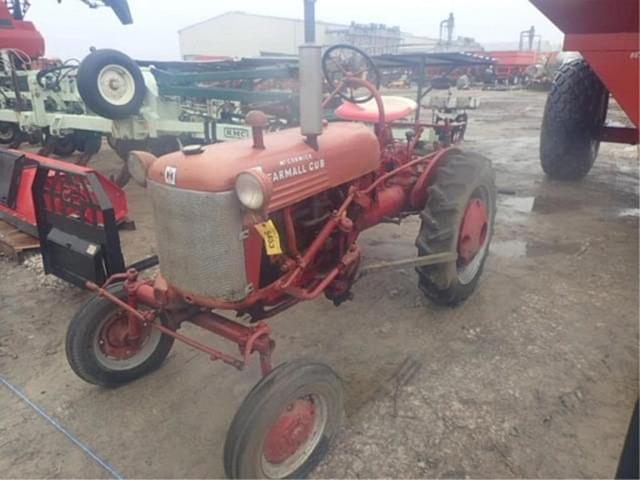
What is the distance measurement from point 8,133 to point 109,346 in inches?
258

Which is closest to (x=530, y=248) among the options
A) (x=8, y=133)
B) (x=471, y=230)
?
(x=471, y=230)

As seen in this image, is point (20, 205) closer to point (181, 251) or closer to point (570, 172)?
point (181, 251)

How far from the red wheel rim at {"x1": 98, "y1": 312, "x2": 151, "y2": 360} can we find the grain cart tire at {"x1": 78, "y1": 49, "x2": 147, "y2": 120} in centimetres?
306

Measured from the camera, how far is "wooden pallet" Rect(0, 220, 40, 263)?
364 centimetres

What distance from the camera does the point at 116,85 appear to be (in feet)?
15.6

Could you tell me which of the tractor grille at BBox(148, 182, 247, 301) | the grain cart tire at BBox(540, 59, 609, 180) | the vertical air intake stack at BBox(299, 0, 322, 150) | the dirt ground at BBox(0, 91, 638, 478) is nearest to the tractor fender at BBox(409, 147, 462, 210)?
the dirt ground at BBox(0, 91, 638, 478)

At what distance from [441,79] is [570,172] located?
1.82 m

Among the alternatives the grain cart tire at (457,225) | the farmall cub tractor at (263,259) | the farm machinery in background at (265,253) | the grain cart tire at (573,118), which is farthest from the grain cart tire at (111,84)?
the grain cart tire at (573,118)

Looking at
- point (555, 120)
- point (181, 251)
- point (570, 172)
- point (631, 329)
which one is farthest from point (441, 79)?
point (181, 251)

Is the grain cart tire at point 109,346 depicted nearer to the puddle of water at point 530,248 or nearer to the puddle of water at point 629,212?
the puddle of water at point 530,248

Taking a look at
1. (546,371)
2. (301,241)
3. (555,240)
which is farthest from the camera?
(555,240)

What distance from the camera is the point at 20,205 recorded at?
3814mm

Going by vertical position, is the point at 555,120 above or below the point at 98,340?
above

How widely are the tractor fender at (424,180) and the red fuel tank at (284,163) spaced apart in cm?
58
